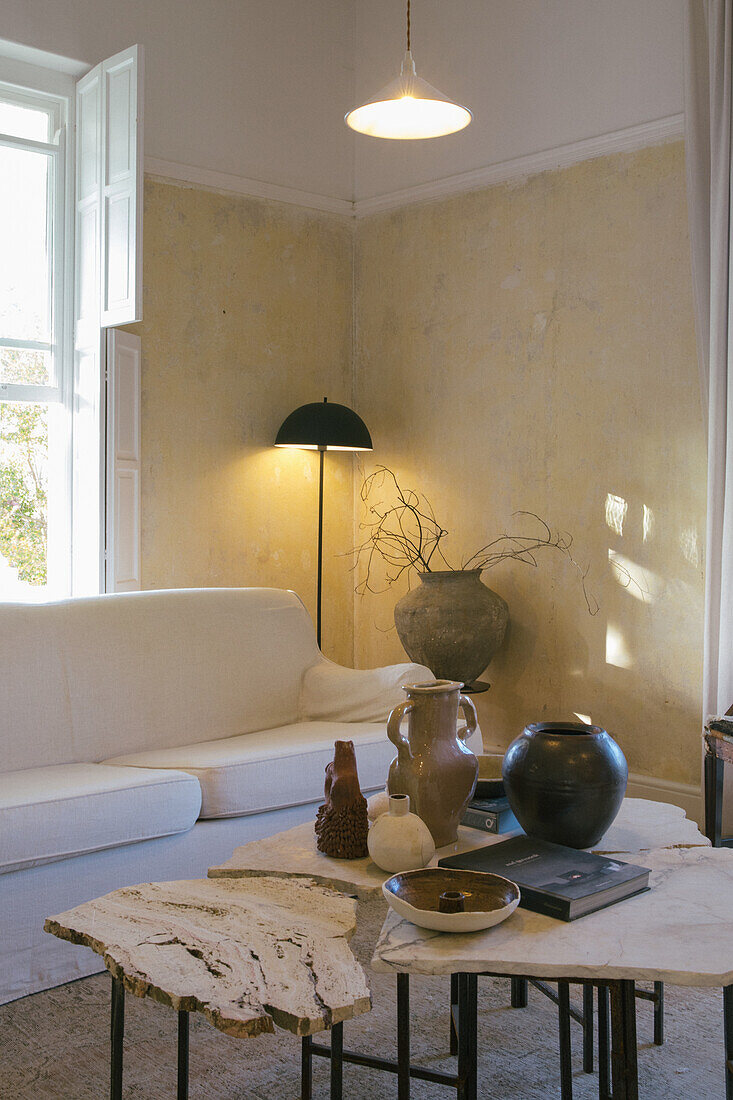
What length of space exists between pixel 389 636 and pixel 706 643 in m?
1.84

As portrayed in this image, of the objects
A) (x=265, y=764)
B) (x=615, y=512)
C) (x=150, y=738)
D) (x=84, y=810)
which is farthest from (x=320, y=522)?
(x=84, y=810)

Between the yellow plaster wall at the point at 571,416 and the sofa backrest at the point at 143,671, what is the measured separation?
3.95ft

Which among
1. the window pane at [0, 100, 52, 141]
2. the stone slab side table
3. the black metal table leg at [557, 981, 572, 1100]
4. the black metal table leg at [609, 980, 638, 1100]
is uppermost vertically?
the window pane at [0, 100, 52, 141]

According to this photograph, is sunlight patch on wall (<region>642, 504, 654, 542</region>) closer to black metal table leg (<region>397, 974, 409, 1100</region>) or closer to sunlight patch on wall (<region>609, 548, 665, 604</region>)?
sunlight patch on wall (<region>609, 548, 665, 604</region>)

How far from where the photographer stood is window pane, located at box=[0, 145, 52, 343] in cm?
424

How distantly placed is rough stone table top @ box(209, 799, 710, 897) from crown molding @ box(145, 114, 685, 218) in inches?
114

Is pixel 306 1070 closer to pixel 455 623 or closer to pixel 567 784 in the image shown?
pixel 567 784

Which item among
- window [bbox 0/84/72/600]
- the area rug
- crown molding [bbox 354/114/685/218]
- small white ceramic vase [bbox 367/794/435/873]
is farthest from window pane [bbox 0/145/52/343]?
small white ceramic vase [bbox 367/794/435/873]

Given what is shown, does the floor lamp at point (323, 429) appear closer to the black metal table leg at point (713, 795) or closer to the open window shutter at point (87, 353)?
the open window shutter at point (87, 353)

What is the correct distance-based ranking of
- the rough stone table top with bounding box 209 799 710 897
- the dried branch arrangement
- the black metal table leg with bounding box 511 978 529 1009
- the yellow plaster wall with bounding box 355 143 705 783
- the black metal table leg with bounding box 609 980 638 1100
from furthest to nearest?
the dried branch arrangement, the yellow plaster wall with bounding box 355 143 705 783, the black metal table leg with bounding box 511 978 529 1009, the rough stone table top with bounding box 209 799 710 897, the black metal table leg with bounding box 609 980 638 1100

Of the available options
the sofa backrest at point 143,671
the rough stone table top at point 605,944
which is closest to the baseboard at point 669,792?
the sofa backrest at point 143,671

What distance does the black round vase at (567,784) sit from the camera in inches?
73.1

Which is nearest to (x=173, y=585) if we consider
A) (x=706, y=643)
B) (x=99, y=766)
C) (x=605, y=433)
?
(x=99, y=766)

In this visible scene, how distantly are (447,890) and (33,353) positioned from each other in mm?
3392
